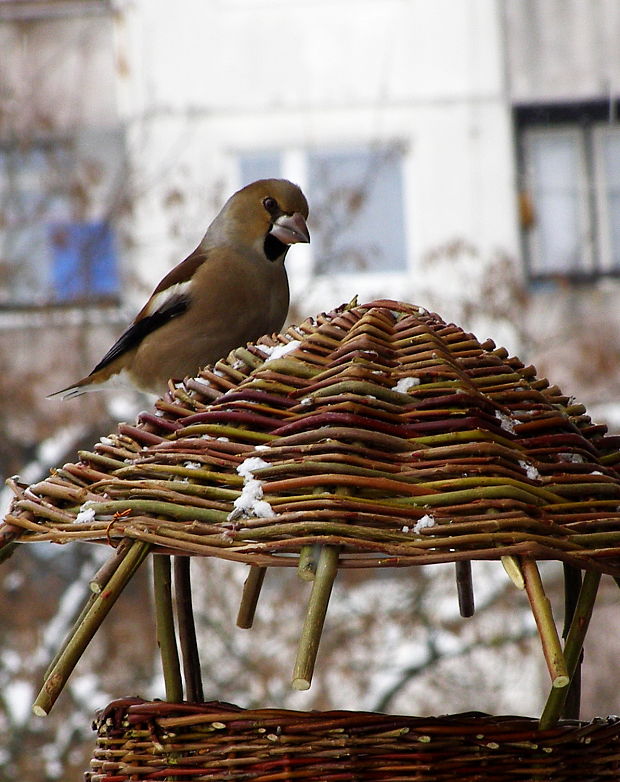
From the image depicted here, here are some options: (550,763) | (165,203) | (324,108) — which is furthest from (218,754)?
(324,108)

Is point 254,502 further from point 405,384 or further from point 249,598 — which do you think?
point 249,598

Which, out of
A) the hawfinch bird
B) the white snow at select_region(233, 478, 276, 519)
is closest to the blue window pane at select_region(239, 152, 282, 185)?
the hawfinch bird

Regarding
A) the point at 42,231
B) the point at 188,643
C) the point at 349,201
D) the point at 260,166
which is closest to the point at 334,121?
the point at 260,166

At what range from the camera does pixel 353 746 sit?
2.84ft

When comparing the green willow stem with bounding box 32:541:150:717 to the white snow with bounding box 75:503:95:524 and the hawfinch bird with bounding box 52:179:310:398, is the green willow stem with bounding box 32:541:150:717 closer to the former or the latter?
the white snow with bounding box 75:503:95:524

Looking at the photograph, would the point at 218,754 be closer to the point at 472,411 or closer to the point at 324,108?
the point at 472,411

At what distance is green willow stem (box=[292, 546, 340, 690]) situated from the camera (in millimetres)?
730

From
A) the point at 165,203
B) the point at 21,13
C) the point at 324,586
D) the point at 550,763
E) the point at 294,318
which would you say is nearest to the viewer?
the point at 324,586

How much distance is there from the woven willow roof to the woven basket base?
5.3 inches

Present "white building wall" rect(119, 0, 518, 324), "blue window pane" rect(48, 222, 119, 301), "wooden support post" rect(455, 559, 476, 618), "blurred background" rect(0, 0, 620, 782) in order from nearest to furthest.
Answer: "wooden support post" rect(455, 559, 476, 618) → "blurred background" rect(0, 0, 620, 782) → "blue window pane" rect(48, 222, 119, 301) → "white building wall" rect(119, 0, 518, 324)

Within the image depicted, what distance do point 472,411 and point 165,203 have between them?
152 inches

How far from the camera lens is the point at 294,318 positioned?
434cm

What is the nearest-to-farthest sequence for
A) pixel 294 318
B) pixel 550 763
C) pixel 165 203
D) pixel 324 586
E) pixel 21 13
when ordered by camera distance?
pixel 324 586
pixel 550 763
pixel 294 318
pixel 165 203
pixel 21 13

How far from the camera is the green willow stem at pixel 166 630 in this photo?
1.00m
